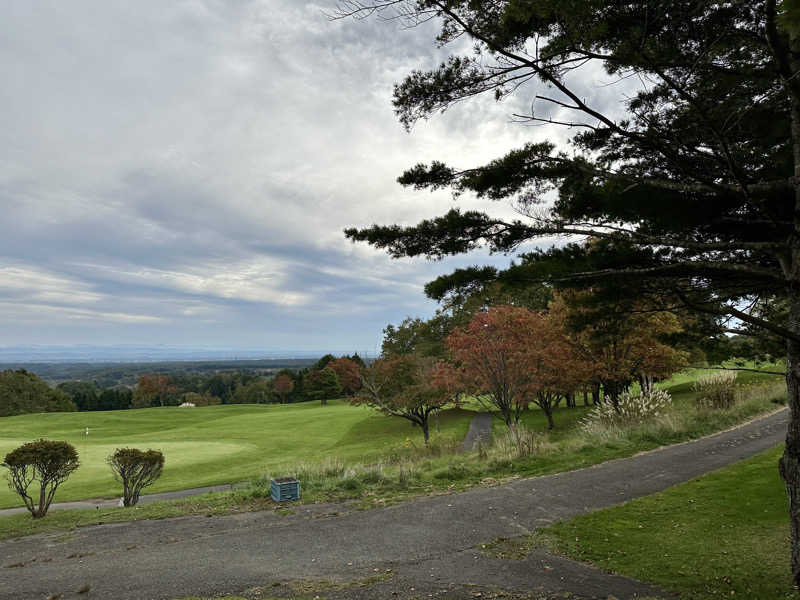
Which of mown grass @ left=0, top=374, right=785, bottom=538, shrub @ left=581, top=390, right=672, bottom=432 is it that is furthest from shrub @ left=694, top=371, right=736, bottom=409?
shrub @ left=581, top=390, right=672, bottom=432

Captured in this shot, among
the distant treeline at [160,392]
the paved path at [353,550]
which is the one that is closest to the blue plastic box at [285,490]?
the paved path at [353,550]

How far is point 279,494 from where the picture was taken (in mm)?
10211

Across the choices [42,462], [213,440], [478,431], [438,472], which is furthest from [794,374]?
[213,440]

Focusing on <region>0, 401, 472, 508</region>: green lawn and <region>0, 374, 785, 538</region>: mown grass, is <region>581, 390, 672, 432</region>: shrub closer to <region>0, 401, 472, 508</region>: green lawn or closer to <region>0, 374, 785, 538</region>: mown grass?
<region>0, 374, 785, 538</region>: mown grass

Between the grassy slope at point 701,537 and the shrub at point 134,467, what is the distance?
39.6 feet

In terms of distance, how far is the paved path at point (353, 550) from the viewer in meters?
5.57

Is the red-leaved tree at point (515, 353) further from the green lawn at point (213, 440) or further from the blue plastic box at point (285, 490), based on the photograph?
the blue plastic box at point (285, 490)

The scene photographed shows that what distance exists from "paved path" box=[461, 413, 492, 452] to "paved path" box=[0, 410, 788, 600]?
962cm

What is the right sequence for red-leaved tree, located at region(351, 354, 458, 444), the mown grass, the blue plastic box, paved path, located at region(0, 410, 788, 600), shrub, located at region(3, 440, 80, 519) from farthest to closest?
red-leaved tree, located at region(351, 354, 458, 444), shrub, located at region(3, 440, 80, 519), the blue plastic box, the mown grass, paved path, located at region(0, 410, 788, 600)

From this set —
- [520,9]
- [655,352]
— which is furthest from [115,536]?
[655,352]

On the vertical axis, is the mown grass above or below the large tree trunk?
below

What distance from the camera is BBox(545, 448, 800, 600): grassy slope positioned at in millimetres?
5160

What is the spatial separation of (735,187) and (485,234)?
327 centimetres

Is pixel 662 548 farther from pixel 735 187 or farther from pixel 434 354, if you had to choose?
pixel 434 354
